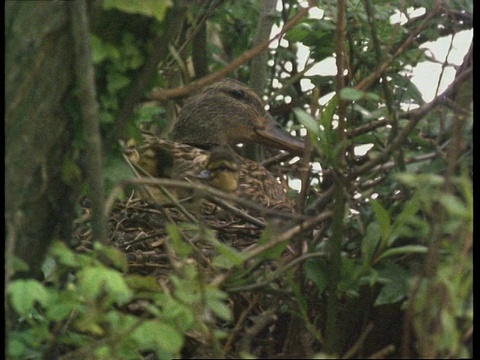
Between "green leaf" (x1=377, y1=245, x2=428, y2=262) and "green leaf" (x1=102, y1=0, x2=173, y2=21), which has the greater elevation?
"green leaf" (x1=102, y1=0, x2=173, y2=21)

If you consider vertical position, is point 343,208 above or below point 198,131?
below

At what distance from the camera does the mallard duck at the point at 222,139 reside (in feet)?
10.6

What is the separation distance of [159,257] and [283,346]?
14.7 inches

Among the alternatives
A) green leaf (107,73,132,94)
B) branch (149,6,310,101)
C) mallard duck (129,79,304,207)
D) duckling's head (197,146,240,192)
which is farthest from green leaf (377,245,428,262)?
duckling's head (197,146,240,192)

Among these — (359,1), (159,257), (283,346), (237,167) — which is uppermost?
(359,1)

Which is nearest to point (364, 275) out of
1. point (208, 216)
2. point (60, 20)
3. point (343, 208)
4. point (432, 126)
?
point (343, 208)

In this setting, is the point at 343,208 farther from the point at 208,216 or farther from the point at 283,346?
the point at 208,216

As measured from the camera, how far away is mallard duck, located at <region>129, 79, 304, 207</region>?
322 centimetres

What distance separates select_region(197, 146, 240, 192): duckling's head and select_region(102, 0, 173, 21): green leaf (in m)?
1.52

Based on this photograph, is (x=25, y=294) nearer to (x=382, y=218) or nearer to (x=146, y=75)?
(x=146, y=75)

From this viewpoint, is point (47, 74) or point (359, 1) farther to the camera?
point (359, 1)

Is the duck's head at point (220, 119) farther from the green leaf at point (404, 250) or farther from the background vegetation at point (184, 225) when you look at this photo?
the green leaf at point (404, 250)

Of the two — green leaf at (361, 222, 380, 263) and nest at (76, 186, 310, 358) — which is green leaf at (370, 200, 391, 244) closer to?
green leaf at (361, 222, 380, 263)

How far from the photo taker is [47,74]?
1661 mm
